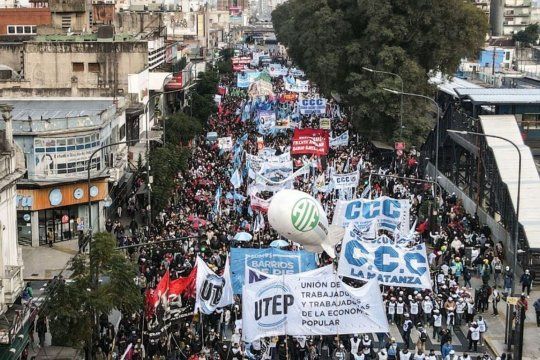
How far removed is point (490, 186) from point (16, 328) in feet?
80.3

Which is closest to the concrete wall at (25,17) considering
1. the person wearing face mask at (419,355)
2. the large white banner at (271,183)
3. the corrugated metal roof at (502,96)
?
the corrugated metal roof at (502,96)

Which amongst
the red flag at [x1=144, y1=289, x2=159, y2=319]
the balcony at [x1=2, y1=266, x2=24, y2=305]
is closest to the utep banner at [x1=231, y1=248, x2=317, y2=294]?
the red flag at [x1=144, y1=289, x2=159, y2=319]

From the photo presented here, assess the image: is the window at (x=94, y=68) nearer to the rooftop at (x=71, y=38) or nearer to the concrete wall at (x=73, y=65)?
the concrete wall at (x=73, y=65)

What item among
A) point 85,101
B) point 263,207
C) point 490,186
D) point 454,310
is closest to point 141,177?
point 85,101

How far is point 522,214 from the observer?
1469 inches

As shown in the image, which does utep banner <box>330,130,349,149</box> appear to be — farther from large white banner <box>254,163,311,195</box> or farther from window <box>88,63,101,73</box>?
window <box>88,63,101,73</box>

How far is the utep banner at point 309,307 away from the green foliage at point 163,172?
63.8 ft

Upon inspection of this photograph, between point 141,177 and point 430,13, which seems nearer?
point 141,177

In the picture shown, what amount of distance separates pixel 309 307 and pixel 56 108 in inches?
929

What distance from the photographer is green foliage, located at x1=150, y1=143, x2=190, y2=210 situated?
43.3 meters

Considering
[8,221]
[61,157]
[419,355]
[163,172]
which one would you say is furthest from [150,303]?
[163,172]

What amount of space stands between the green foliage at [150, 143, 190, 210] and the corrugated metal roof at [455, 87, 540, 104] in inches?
589

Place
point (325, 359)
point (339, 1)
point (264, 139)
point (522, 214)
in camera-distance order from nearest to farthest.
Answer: point (325, 359)
point (522, 214)
point (264, 139)
point (339, 1)

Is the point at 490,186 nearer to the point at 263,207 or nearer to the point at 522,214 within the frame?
the point at 522,214
